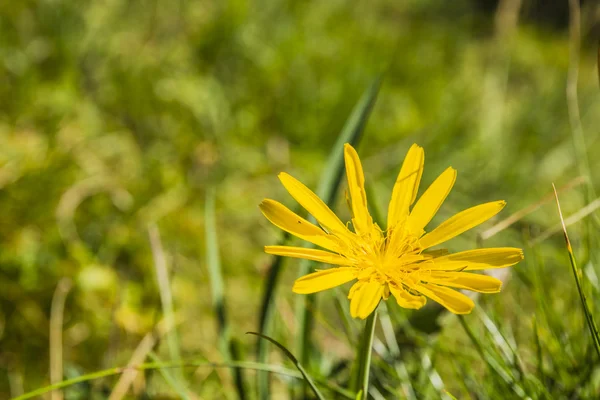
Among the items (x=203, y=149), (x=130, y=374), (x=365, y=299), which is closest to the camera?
(x=365, y=299)

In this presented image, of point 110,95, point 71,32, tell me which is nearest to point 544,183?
point 110,95

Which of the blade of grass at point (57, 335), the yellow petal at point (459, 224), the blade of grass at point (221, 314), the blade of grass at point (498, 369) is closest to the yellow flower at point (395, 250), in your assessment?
the yellow petal at point (459, 224)

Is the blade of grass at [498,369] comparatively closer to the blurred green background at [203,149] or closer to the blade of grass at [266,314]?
the blurred green background at [203,149]

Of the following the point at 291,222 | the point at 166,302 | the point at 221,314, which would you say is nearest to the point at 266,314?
the point at 221,314

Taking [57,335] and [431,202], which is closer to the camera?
[431,202]

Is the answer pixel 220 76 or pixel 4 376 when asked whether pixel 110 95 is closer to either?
pixel 220 76

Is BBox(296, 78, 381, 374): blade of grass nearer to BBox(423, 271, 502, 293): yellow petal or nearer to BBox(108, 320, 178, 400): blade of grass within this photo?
BBox(108, 320, 178, 400): blade of grass

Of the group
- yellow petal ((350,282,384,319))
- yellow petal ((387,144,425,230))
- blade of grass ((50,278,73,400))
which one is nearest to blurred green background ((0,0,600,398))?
blade of grass ((50,278,73,400))

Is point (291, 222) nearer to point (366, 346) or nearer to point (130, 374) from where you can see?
point (366, 346)
